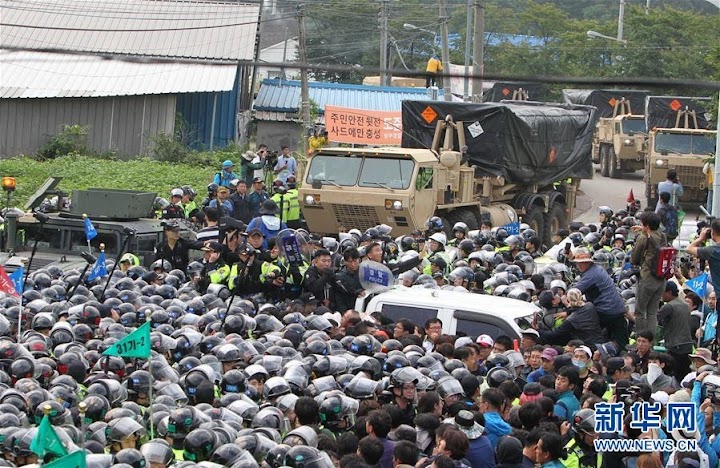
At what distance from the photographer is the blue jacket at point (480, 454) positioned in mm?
9289

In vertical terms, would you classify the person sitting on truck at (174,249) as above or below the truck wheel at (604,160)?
below

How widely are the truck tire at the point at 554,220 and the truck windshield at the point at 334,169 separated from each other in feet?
15.2

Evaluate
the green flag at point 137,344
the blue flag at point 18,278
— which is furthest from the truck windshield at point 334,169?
the green flag at point 137,344

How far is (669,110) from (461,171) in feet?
51.1

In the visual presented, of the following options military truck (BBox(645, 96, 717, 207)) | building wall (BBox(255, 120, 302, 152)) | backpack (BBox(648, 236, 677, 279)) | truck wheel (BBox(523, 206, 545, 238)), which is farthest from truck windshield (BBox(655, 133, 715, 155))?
backpack (BBox(648, 236, 677, 279))

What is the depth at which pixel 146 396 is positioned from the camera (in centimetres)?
1023

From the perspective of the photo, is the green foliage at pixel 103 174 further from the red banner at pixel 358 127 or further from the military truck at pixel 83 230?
the military truck at pixel 83 230

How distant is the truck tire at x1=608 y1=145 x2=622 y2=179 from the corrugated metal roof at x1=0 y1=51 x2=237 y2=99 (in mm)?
11004

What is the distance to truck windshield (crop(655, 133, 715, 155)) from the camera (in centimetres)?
3312

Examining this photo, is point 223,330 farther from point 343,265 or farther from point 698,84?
point 698,84

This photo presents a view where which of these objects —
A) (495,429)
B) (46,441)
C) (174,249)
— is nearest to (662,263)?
(495,429)

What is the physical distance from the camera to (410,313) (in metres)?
13.5

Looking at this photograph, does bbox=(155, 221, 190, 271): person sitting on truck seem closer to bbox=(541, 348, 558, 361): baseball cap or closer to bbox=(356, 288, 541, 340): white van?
bbox=(356, 288, 541, 340): white van

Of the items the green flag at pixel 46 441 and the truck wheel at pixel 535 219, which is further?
the truck wheel at pixel 535 219
